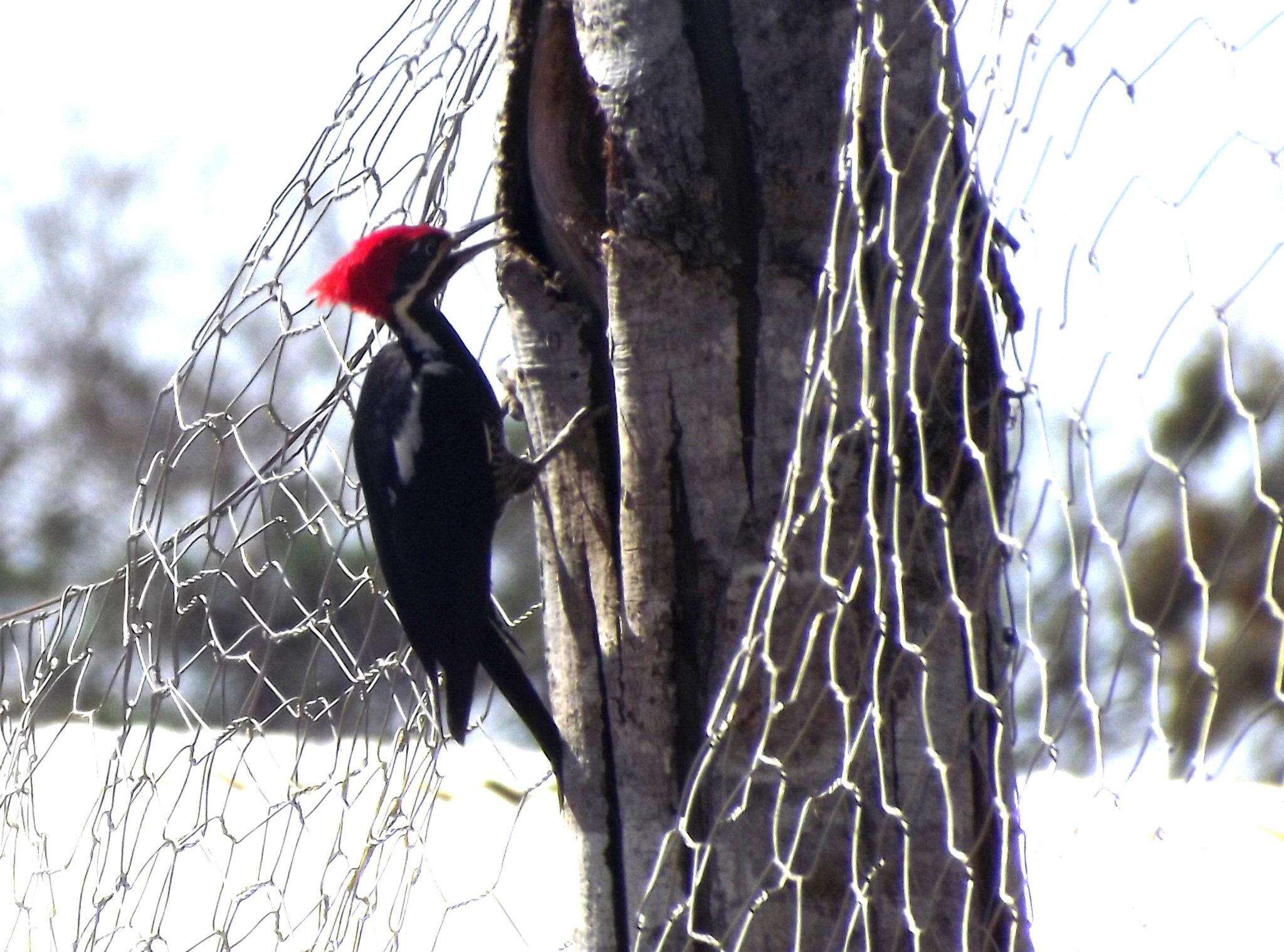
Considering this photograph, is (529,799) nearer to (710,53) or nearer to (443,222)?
(443,222)

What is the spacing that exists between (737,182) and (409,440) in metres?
1.08

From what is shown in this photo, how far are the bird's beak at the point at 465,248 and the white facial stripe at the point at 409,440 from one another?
221 mm

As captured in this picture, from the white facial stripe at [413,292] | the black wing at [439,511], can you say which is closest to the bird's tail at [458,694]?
the black wing at [439,511]

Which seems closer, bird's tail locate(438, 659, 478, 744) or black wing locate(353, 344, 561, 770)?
bird's tail locate(438, 659, 478, 744)

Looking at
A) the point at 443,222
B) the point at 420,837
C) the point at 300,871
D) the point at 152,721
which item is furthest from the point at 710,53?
the point at 300,871

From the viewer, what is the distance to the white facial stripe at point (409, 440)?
2.48 metres

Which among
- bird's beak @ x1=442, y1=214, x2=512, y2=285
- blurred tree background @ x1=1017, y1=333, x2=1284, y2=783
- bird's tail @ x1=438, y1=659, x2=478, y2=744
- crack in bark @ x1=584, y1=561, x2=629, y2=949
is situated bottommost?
crack in bark @ x1=584, y1=561, x2=629, y2=949

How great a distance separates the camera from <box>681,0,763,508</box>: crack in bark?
1588mm

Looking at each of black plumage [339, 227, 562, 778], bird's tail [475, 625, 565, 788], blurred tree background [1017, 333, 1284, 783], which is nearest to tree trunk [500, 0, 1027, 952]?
bird's tail [475, 625, 565, 788]

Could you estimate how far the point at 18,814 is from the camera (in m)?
2.90

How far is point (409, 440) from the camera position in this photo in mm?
2523

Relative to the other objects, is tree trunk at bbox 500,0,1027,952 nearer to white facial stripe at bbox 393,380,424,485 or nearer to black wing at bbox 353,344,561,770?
black wing at bbox 353,344,561,770

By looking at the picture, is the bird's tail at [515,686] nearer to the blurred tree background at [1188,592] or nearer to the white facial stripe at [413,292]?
the white facial stripe at [413,292]

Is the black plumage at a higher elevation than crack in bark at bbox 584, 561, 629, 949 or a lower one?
higher
